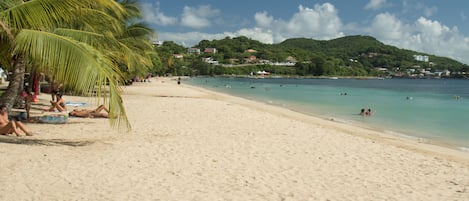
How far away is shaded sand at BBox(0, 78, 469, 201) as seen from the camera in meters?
4.92

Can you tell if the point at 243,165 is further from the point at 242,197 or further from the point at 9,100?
the point at 9,100

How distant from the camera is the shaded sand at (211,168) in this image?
4.92 metres

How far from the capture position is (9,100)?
841 centimetres

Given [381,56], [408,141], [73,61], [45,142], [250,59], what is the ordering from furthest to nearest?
[381,56], [250,59], [408,141], [45,142], [73,61]

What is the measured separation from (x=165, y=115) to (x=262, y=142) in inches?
210

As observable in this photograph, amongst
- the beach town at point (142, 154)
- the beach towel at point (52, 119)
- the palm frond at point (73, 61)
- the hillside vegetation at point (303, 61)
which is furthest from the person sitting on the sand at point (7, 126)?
the hillside vegetation at point (303, 61)

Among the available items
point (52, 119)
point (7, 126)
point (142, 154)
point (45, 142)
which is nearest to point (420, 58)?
point (52, 119)

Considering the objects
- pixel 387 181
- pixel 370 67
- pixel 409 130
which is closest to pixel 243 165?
pixel 387 181

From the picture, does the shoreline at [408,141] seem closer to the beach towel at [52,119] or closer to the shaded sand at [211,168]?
the shaded sand at [211,168]

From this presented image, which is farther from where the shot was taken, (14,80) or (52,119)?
(52,119)

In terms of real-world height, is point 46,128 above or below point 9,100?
below

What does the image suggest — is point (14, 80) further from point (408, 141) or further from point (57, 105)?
point (408, 141)

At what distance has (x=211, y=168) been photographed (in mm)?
6141

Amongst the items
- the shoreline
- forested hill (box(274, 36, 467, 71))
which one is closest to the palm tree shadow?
the shoreline
